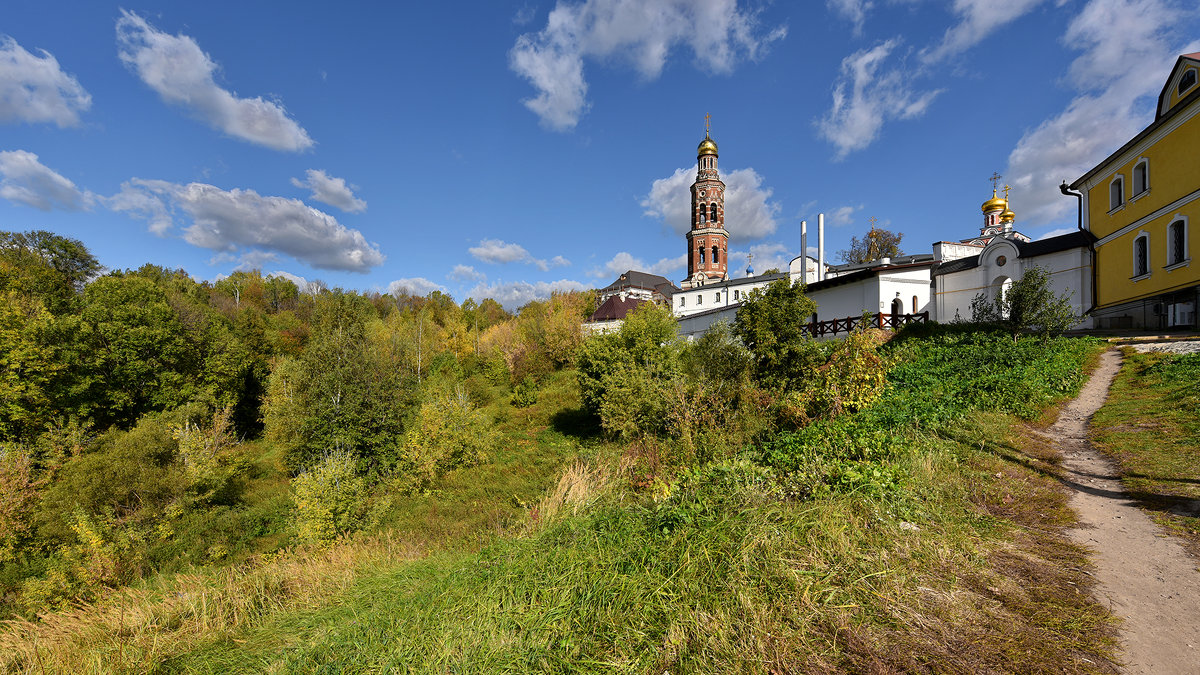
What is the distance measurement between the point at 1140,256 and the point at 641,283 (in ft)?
186

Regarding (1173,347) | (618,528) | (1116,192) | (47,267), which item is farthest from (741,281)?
(47,267)

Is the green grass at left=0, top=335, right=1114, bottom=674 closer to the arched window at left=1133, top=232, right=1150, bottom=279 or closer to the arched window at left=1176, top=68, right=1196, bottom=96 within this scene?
the arched window at left=1133, top=232, right=1150, bottom=279

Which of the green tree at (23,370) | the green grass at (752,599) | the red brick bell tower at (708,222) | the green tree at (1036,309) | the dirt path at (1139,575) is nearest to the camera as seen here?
the dirt path at (1139,575)

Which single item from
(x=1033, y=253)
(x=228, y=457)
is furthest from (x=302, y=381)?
(x=1033, y=253)

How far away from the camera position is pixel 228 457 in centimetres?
2098

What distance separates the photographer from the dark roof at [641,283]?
2744 inches

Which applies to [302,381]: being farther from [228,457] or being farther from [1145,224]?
[1145,224]

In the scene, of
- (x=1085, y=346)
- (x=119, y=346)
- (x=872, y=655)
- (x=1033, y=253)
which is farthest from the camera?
(x=119, y=346)

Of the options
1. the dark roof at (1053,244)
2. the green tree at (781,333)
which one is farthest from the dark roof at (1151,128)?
the green tree at (781,333)

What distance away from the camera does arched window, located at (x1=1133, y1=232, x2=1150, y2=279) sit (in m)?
17.6

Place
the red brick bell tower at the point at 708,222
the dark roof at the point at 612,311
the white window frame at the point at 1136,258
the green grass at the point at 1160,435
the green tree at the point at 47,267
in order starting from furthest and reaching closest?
the red brick bell tower at the point at 708,222
the dark roof at the point at 612,311
the green tree at the point at 47,267
the white window frame at the point at 1136,258
the green grass at the point at 1160,435

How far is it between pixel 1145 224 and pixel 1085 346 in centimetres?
868

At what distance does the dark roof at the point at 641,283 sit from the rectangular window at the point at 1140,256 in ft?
165

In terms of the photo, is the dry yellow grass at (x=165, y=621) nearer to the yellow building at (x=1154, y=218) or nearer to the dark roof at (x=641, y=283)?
the yellow building at (x=1154, y=218)
